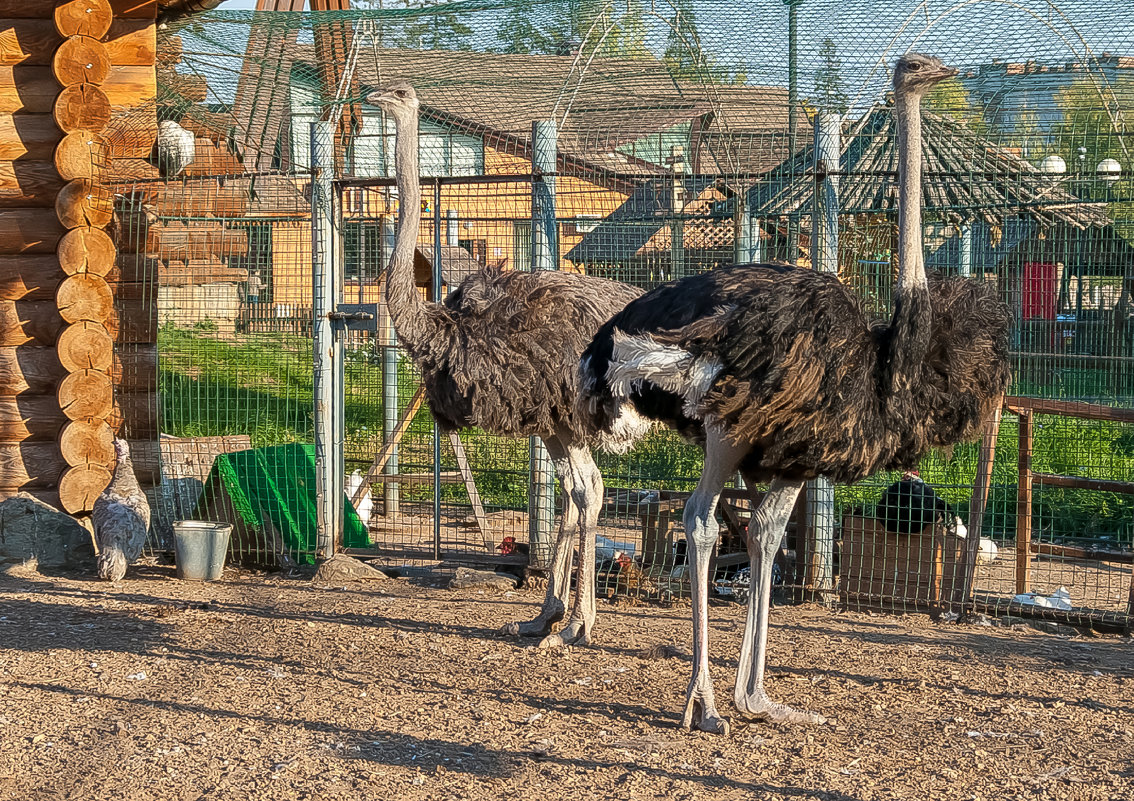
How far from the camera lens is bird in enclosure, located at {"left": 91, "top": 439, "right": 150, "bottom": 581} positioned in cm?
721

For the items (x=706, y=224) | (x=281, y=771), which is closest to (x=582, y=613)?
(x=281, y=771)

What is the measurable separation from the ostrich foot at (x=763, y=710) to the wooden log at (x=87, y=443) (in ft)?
16.1

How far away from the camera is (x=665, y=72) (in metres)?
7.32

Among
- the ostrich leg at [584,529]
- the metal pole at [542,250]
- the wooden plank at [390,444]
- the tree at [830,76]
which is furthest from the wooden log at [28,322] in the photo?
the tree at [830,76]

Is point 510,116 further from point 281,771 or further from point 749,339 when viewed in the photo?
point 281,771

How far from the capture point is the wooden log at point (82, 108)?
7.71 meters

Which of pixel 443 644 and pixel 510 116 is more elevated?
pixel 510 116

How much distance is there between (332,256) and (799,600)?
3.54 m

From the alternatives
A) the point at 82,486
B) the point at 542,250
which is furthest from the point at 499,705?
the point at 82,486

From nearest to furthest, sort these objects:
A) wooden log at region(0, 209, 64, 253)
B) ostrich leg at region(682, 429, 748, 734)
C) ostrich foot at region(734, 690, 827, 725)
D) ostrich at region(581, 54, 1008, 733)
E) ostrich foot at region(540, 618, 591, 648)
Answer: ostrich at region(581, 54, 1008, 733) → ostrich leg at region(682, 429, 748, 734) → ostrich foot at region(734, 690, 827, 725) → ostrich foot at region(540, 618, 591, 648) → wooden log at region(0, 209, 64, 253)

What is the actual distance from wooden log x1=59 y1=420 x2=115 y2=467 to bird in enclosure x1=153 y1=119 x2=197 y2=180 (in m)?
1.80

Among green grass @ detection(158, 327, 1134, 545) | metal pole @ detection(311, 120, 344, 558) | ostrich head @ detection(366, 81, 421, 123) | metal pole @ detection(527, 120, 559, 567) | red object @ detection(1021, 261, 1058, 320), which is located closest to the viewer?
ostrich head @ detection(366, 81, 421, 123)

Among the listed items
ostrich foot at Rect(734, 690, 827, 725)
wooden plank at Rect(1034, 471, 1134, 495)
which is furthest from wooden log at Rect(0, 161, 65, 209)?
wooden plank at Rect(1034, 471, 1134, 495)

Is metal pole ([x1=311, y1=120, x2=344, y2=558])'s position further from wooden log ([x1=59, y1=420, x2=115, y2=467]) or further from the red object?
Result: the red object
